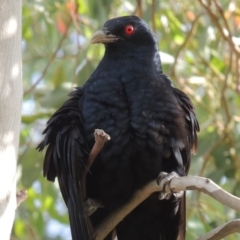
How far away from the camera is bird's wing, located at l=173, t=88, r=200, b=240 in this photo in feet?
10.0

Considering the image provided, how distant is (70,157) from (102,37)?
2.54ft

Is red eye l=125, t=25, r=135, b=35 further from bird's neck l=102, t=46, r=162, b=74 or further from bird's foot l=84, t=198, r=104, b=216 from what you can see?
bird's foot l=84, t=198, r=104, b=216

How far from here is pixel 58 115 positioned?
2.97m

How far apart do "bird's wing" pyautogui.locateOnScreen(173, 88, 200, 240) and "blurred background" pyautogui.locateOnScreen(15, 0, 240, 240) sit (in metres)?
0.51

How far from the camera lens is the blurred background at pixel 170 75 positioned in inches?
161

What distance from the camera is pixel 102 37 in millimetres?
3369

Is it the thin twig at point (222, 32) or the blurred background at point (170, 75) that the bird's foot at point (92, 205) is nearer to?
the blurred background at point (170, 75)

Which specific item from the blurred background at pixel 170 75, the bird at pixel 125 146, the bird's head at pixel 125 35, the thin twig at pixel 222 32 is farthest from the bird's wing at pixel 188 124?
the thin twig at pixel 222 32

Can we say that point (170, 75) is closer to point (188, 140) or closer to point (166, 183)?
point (188, 140)

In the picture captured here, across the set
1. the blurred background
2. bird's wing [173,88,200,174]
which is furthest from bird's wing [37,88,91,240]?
the blurred background

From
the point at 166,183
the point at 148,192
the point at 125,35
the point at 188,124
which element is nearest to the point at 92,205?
the point at 148,192

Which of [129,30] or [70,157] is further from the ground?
[129,30]

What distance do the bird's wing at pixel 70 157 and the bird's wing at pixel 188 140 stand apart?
1.43 ft

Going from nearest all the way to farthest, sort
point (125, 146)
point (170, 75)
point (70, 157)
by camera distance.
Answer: point (70, 157)
point (125, 146)
point (170, 75)
